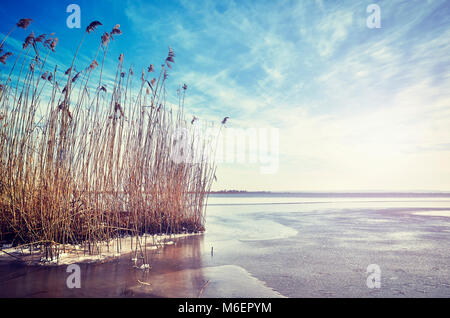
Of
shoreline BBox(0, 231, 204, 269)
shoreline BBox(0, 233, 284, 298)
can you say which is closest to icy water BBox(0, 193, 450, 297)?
shoreline BBox(0, 233, 284, 298)

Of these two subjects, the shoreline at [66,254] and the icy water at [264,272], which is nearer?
the icy water at [264,272]

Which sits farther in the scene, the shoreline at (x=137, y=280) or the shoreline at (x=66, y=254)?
the shoreline at (x=66, y=254)

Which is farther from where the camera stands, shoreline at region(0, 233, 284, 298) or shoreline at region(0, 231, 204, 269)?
shoreline at region(0, 231, 204, 269)

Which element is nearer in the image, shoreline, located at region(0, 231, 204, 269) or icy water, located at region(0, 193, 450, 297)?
icy water, located at region(0, 193, 450, 297)

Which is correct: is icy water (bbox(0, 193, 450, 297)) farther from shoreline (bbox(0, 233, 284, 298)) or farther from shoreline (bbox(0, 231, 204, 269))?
shoreline (bbox(0, 231, 204, 269))

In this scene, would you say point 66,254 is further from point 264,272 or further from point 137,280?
point 264,272

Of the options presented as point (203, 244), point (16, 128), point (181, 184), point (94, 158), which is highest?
point (16, 128)

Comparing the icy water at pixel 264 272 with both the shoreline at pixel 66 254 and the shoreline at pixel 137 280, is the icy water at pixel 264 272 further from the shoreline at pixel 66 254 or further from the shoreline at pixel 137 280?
the shoreline at pixel 66 254

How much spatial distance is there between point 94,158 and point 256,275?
192cm

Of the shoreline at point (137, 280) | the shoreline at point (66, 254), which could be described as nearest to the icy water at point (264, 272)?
the shoreline at point (137, 280)
